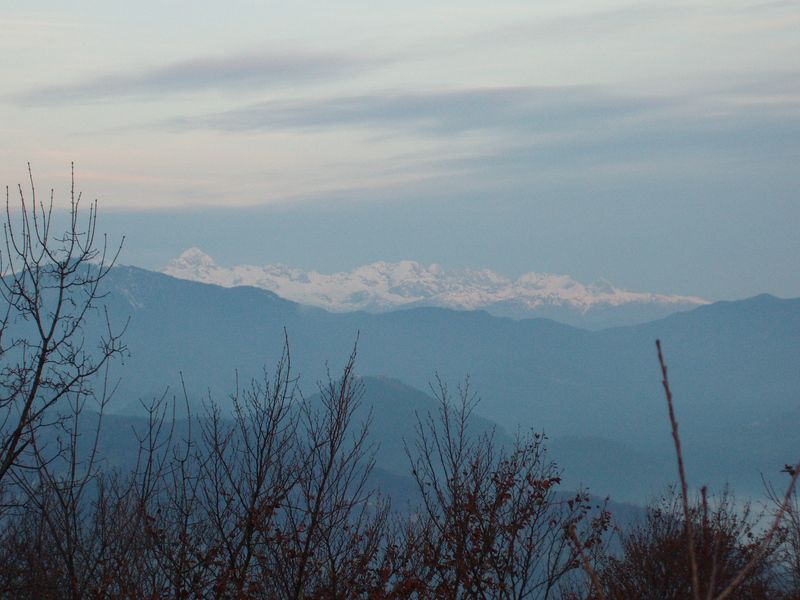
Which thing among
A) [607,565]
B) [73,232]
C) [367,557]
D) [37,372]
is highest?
[73,232]

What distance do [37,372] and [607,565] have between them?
67.0 feet

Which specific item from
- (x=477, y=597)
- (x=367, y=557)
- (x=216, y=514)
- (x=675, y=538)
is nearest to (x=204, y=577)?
(x=216, y=514)

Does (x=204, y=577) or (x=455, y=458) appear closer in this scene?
(x=204, y=577)

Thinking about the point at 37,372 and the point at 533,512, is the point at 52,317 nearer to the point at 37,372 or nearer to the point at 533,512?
the point at 37,372

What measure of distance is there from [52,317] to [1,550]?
14.5 meters

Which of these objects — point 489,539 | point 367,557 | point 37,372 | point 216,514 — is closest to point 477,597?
point 489,539

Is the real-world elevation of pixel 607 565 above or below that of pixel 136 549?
below

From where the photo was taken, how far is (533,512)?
14.6 m

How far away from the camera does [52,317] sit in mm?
11023

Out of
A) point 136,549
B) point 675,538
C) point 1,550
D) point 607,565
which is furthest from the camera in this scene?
point 607,565

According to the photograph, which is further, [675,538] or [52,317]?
[675,538]

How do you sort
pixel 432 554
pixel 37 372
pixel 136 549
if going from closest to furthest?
1. pixel 37 372
2. pixel 136 549
3. pixel 432 554

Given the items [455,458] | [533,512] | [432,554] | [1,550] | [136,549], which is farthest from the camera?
[1,550]

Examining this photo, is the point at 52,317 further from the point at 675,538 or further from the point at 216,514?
the point at 675,538
